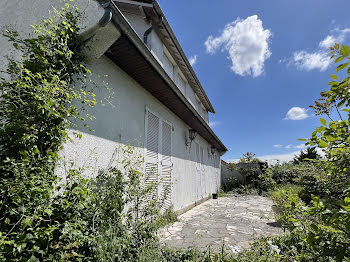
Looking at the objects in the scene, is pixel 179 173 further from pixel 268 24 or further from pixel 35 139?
pixel 268 24

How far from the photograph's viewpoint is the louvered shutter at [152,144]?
15.3ft

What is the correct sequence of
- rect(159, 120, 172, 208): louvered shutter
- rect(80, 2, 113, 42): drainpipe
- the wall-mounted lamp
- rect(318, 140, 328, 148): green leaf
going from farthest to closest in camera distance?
the wall-mounted lamp, rect(159, 120, 172, 208): louvered shutter, rect(80, 2, 113, 42): drainpipe, rect(318, 140, 328, 148): green leaf

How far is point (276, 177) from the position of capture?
46.3ft

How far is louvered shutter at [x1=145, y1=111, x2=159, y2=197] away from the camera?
4.66m

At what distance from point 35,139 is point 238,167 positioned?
16141 mm

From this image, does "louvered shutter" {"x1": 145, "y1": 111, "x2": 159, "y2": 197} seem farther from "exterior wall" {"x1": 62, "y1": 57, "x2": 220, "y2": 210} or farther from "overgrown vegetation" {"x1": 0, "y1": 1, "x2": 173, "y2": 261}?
"overgrown vegetation" {"x1": 0, "y1": 1, "x2": 173, "y2": 261}

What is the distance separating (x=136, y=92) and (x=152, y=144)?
1543 millimetres

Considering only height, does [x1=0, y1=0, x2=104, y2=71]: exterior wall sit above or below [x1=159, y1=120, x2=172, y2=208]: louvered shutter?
above

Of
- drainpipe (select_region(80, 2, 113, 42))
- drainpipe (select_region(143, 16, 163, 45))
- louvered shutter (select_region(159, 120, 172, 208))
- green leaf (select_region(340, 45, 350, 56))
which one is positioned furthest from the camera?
drainpipe (select_region(143, 16, 163, 45))

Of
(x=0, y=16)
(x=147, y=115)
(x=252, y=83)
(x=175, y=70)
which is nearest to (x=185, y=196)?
(x=147, y=115)

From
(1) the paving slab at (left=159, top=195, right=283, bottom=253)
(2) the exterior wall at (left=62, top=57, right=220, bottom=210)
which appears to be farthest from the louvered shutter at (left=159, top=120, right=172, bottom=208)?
(1) the paving slab at (left=159, top=195, right=283, bottom=253)

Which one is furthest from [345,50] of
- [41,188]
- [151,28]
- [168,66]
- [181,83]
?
[181,83]

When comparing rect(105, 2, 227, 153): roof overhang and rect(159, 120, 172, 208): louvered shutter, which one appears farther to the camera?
rect(159, 120, 172, 208): louvered shutter

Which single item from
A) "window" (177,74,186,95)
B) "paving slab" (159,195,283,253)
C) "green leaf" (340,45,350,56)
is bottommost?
"paving slab" (159,195,283,253)
